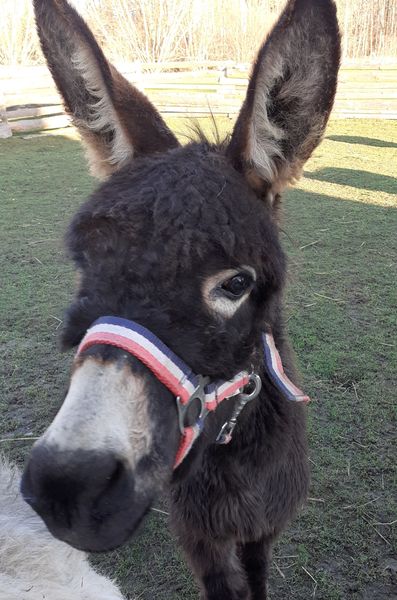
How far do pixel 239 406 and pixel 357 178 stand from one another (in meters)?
7.57

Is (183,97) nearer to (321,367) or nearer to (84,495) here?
(321,367)

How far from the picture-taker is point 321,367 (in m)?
4.04

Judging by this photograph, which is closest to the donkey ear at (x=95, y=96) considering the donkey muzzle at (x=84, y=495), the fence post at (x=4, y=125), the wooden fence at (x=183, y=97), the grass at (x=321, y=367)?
the grass at (x=321, y=367)

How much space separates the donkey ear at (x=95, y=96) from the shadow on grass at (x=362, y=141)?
33.1 feet

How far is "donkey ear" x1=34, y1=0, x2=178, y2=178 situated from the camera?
75.9 inches

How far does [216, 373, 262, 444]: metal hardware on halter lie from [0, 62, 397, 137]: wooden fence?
38.6 ft

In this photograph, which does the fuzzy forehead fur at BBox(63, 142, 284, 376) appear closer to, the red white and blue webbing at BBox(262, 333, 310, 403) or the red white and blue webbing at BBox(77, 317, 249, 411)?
the red white and blue webbing at BBox(77, 317, 249, 411)

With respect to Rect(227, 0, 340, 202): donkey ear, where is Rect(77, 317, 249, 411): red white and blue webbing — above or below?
below

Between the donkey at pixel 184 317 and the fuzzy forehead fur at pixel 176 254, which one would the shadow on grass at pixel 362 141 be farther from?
the fuzzy forehead fur at pixel 176 254

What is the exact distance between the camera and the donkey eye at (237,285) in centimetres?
160

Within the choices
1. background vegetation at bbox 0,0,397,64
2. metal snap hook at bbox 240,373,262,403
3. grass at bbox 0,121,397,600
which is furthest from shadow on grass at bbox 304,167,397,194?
metal snap hook at bbox 240,373,262,403

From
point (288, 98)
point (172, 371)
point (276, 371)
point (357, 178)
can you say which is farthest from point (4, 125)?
point (172, 371)

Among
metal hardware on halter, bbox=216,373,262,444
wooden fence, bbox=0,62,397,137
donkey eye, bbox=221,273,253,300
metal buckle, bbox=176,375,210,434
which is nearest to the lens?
metal buckle, bbox=176,375,210,434

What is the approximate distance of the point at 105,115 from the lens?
206 cm
